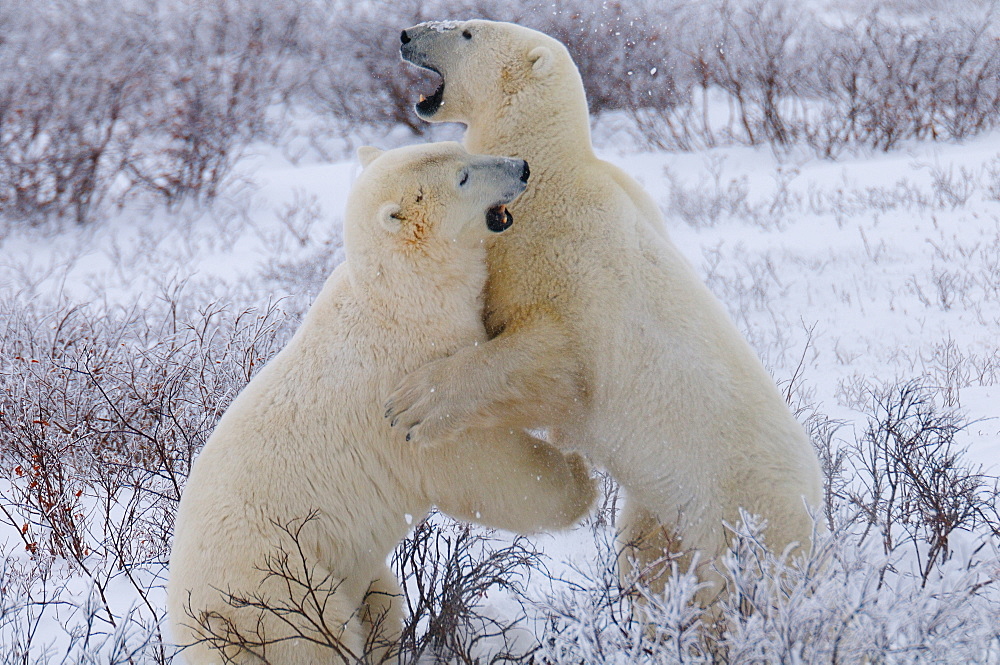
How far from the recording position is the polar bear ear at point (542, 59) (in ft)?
7.07

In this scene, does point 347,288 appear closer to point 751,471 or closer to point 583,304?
point 583,304

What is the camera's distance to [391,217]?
1.91 meters

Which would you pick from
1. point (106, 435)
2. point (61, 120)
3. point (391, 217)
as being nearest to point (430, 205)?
point (391, 217)

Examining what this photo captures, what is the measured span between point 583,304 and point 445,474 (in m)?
0.48

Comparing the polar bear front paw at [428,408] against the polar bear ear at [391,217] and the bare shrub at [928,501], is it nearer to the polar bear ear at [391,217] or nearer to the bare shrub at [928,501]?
the polar bear ear at [391,217]

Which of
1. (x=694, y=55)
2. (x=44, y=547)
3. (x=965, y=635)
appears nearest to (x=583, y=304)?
(x=965, y=635)

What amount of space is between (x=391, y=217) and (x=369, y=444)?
493 millimetres

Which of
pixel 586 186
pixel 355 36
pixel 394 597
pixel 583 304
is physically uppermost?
pixel 586 186

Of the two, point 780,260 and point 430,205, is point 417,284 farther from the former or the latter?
point 780,260

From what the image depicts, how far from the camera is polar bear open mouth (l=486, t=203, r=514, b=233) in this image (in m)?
2.00

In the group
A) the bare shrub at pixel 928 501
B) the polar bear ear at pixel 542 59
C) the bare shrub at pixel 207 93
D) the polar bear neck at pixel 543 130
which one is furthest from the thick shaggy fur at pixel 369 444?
the bare shrub at pixel 207 93

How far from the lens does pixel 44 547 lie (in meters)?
2.88

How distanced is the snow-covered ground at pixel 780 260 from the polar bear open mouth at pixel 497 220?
1121 mm

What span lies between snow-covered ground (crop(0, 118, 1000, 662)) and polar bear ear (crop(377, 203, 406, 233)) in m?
1.18
